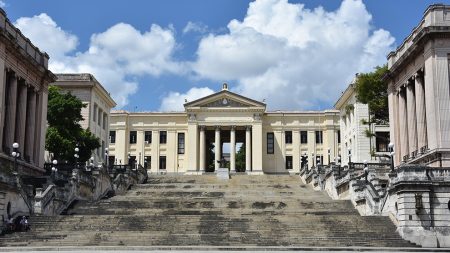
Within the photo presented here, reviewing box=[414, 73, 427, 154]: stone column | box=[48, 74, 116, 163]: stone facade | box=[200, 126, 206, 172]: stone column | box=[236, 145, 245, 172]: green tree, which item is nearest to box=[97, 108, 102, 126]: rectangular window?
box=[48, 74, 116, 163]: stone facade

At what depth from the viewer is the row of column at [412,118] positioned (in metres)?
42.1

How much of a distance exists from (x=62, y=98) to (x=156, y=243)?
101 feet

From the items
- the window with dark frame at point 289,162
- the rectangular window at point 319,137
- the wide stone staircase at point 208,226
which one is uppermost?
the rectangular window at point 319,137

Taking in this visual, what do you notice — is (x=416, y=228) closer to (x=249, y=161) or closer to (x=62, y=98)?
(x=62, y=98)

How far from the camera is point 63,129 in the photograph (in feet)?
176

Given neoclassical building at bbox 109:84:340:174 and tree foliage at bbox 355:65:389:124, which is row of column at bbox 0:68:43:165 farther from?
neoclassical building at bbox 109:84:340:174

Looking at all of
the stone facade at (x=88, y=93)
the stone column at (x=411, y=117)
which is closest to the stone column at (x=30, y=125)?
the stone facade at (x=88, y=93)

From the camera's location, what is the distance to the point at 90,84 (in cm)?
6750

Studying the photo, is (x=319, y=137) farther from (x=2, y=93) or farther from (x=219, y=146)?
(x=2, y=93)

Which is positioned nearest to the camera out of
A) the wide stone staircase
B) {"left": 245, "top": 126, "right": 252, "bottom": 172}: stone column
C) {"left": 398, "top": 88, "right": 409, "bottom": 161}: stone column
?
the wide stone staircase

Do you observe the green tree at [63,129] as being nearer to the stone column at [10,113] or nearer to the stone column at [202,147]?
the stone column at [10,113]

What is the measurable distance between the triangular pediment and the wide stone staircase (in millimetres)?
41806

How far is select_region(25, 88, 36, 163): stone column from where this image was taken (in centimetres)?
4603

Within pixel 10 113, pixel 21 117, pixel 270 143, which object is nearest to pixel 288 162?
pixel 270 143
